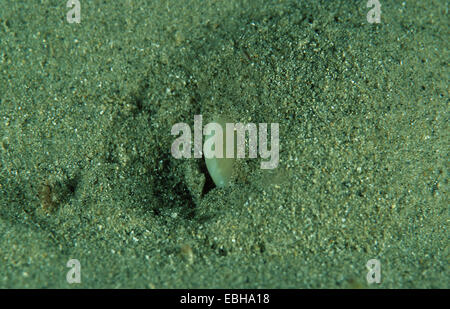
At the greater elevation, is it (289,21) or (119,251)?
(289,21)

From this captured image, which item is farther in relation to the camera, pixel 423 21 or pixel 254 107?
pixel 423 21

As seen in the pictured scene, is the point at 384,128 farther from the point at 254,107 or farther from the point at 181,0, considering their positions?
the point at 181,0

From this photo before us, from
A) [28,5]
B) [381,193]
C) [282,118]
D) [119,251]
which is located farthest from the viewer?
[28,5]

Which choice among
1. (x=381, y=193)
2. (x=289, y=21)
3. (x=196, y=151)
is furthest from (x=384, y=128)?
(x=196, y=151)

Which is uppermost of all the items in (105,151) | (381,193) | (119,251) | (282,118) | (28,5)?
(28,5)
